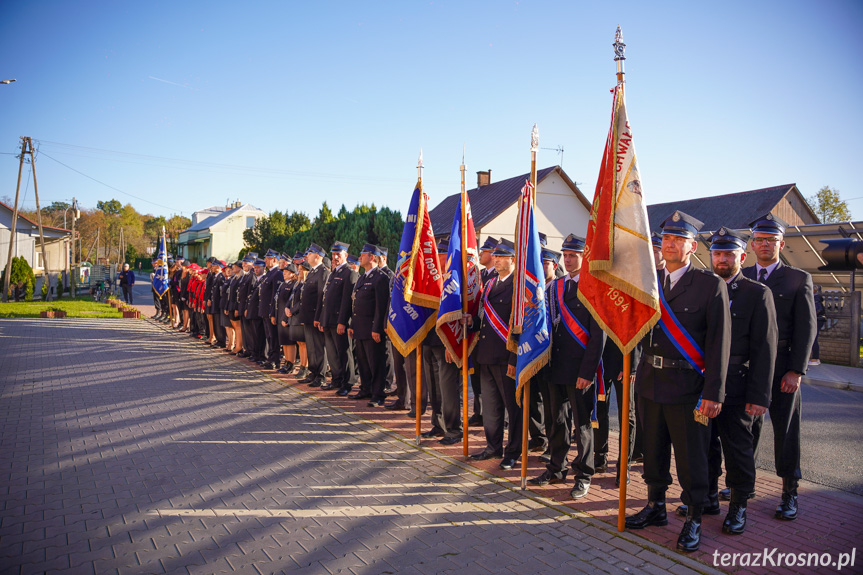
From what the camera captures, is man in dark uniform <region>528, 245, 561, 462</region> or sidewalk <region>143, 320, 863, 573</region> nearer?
sidewalk <region>143, 320, 863, 573</region>

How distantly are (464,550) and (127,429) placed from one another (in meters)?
4.77

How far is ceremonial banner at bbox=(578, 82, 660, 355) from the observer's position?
13.7 ft

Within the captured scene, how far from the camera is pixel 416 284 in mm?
6664

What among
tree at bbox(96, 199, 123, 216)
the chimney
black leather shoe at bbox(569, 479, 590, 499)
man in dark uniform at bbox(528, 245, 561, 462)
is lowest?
black leather shoe at bbox(569, 479, 590, 499)

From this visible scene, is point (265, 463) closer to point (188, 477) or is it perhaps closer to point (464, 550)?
point (188, 477)

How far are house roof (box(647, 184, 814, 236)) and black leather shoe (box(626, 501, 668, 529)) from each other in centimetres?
2841

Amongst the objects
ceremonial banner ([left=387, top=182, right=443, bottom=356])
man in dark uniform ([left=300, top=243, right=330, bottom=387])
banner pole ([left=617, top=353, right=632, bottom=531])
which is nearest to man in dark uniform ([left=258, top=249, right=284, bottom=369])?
man in dark uniform ([left=300, top=243, right=330, bottom=387])

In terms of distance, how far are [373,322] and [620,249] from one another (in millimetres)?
4653

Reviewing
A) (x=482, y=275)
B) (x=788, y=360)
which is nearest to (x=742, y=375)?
(x=788, y=360)

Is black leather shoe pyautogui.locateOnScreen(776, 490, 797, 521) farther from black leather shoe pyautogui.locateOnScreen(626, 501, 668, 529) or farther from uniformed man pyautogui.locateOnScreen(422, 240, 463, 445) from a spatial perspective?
uniformed man pyautogui.locateOnScreen(422, 240, 463, 445)

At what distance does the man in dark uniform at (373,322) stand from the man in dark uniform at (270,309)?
319 centimetres

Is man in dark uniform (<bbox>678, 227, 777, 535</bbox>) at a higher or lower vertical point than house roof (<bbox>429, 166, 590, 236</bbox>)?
lower

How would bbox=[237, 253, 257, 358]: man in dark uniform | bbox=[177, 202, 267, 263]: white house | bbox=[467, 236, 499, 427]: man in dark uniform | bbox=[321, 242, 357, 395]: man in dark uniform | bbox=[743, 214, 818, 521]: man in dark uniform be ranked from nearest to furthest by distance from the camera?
bbox=[743, 214, 818, 521]: man in dark uniform
bbox=[467, 236, 499, 427]: man in dark uniform
bbox=[321, 242, 357, 395]: man in dark uniform
bbox=[237, 253, 257, 358]: man in dark uniform
bbox=[177, 202, 267, 263]: white house

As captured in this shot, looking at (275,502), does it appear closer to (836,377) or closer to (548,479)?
(548,479)
